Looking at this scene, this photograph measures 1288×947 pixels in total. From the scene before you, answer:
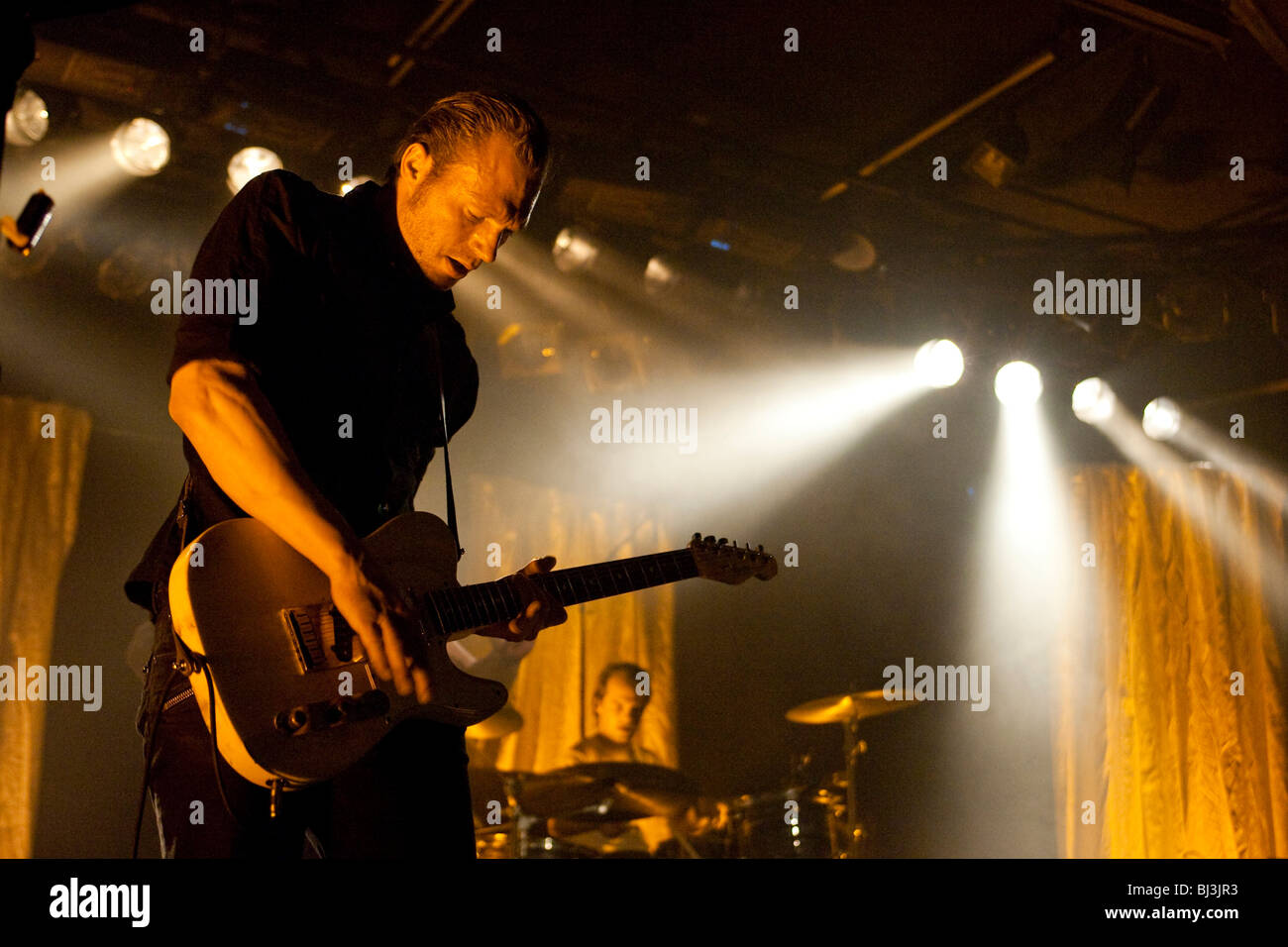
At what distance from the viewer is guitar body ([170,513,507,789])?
1.59 metres

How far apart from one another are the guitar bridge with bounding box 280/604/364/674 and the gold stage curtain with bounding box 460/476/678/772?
466cm

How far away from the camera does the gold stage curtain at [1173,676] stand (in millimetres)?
6730

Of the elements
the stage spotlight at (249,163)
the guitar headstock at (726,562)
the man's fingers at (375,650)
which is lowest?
the man's fingers at (375,650)

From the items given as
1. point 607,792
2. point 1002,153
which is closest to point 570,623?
point 607,792

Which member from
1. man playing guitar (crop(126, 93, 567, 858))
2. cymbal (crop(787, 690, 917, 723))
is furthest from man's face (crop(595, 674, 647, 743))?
man playing guitar (crop(126, 93, 567, 858))

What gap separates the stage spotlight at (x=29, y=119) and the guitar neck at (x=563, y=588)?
4087mm

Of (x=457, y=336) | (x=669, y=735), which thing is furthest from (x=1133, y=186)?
(x=457, y=336)

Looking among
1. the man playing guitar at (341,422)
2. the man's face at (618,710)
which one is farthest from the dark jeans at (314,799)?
the man's face at (618,710)

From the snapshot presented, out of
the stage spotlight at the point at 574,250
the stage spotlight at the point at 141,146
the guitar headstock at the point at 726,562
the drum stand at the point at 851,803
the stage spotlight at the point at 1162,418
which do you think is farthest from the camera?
the stage spotlight at the point at 1162,418

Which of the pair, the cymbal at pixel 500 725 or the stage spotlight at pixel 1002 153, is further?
the cymbal at pixel 500 725

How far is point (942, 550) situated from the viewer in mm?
7293

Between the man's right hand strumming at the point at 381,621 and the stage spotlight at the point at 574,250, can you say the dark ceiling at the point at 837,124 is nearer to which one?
the stage spotlight at the point at 574,250
